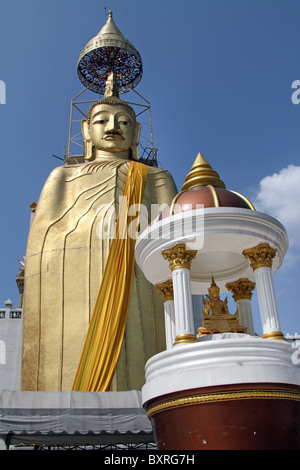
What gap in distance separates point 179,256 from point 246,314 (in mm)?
2150

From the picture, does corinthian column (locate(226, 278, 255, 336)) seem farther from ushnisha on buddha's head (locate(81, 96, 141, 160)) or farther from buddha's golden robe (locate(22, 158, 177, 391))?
ushnisha on buddha's head (locate(81, 96, 141, 160))

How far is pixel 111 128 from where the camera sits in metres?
17.0

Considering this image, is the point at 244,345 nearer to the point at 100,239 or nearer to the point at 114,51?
the point at 100,239

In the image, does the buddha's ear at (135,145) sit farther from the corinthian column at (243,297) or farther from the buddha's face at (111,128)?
the corinthian column at (243,297)

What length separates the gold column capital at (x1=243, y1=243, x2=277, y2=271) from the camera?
8062 millimetres

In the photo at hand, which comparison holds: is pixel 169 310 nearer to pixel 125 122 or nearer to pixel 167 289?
pixel 167 289

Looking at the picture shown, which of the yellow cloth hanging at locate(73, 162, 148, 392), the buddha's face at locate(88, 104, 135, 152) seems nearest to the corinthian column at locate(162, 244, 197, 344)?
the yellow cloth hanging at locate(73, 162, 148, 392)

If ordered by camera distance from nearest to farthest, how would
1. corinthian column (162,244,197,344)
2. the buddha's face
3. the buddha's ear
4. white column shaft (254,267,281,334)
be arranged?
corinthian column (162,244,197,344) → white column shaft (254,267,281,334) → the buddha's face → the buddha's ear

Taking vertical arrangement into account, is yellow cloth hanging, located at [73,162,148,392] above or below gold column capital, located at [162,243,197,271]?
above

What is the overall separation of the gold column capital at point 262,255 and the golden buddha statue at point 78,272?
19.8ft

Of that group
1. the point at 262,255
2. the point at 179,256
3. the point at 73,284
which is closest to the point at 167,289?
the point at 179,256

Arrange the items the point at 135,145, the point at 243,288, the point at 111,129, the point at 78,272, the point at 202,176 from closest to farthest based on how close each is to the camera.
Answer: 1. the point at 202,176
2. the point at 243,288
3. the point at 78,272
4. the point at 111,129
5. the point at 135,145

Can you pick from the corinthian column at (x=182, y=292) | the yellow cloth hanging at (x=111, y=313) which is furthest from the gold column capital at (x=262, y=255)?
the yellow cloth hanging at (x=111, y=313)

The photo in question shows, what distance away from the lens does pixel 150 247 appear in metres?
8.40
